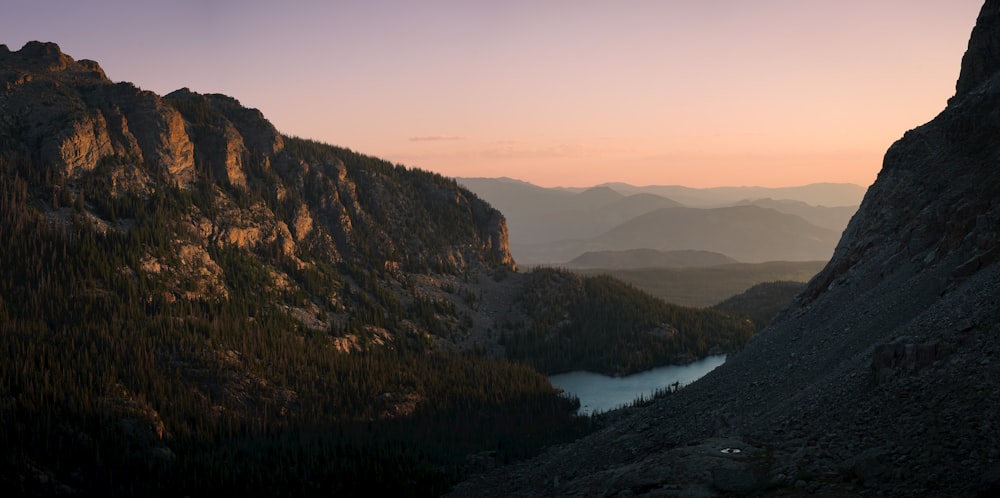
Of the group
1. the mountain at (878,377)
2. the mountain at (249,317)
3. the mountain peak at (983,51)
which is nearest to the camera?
the mountain at (878,377)

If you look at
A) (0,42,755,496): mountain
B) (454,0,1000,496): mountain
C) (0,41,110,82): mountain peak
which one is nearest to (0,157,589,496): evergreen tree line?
(0,42,755,496): mountain

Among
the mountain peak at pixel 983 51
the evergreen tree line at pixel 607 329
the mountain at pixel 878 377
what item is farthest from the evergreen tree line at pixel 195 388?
the mountain peak at pixel 983 51

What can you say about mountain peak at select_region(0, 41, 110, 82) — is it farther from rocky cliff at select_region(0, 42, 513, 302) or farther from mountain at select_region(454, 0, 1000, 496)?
mountain at select_region(454, 0, 1000, 496)

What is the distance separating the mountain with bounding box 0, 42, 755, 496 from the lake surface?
4.39 metres

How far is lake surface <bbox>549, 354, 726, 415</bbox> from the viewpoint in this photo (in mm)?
116625

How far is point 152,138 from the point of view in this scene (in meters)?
125

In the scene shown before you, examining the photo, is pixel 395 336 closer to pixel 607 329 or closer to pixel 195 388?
pixel 195 388

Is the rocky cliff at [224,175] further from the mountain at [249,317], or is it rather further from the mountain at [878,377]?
the mountain at [878,377]

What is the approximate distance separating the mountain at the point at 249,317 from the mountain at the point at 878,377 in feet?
78.4

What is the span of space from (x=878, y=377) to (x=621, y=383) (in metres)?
97.0

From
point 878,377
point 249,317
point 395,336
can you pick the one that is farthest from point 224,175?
point 878,377

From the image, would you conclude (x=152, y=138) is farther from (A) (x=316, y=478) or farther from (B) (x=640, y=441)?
(B) (x=640, y=441)

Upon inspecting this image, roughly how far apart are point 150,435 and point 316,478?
63.9ft

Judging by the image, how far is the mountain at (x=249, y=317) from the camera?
68.6 metres
